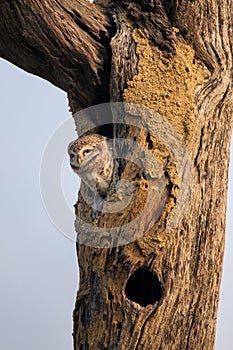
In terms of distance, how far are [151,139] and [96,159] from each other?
1.71ft

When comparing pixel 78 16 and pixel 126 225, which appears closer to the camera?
pixel 126 225

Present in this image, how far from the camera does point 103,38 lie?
561 cm

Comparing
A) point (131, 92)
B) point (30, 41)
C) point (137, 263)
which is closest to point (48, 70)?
point (30, 41)

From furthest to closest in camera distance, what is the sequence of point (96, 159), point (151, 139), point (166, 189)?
point (96, 159) < point (151, 139) < point (166, 189)

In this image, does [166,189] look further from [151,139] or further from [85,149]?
[85,149]

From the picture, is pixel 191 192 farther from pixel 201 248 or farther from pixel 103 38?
pixel 103 38

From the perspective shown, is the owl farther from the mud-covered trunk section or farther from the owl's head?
the mud-covered trunk section

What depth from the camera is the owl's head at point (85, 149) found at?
5566 millimetres

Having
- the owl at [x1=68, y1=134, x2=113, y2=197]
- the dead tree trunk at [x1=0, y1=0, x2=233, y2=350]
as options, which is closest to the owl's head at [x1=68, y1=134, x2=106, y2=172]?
the owl at [x1=68, y1=134, x2=113, y2=197]

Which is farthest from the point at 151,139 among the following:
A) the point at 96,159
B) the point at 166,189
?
the point at 96,159

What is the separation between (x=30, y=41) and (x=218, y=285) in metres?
1.97

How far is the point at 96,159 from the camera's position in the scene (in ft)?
18.5

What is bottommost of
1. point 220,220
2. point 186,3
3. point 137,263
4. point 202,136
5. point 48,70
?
point 137,263

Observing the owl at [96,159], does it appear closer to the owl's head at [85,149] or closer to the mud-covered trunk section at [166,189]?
the owl's head at [85,149]
